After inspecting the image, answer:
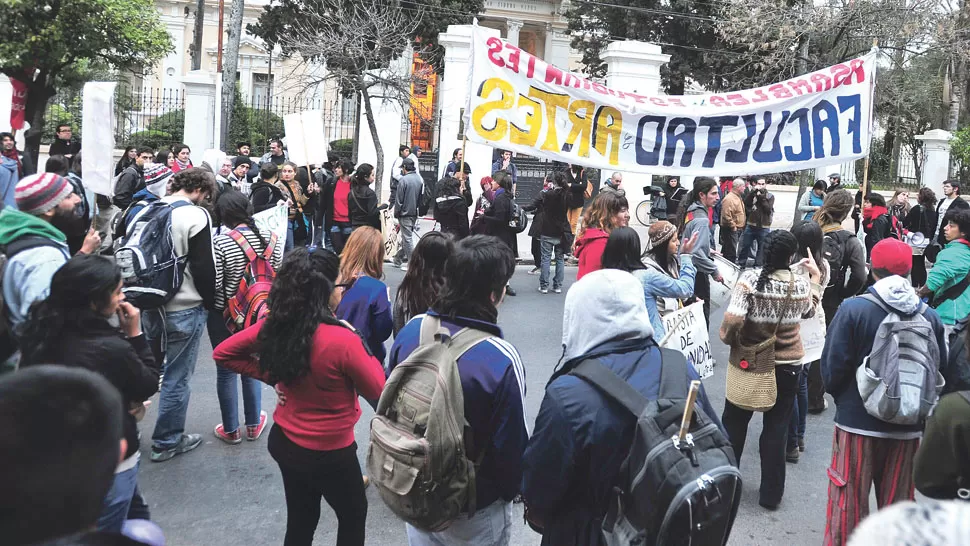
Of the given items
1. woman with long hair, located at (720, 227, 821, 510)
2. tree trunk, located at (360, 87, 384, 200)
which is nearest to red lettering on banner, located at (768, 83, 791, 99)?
woman with long hair, located at (720, 227, 821, 510)

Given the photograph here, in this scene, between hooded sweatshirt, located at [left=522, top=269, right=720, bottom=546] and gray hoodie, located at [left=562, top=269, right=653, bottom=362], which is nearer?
hooded sweatshirt, located at [left=522, top=269, right=720, bottom=546]

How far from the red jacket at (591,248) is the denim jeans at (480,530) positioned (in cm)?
390

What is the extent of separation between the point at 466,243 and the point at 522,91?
14.9 feet

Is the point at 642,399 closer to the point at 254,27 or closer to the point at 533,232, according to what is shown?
the point at 533,232

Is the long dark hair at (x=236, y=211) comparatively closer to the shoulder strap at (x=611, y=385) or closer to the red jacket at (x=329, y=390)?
the red jacket at (x=329, y=390)

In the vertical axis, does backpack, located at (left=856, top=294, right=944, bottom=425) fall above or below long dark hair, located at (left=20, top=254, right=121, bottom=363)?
below

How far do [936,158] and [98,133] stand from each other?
21.7m

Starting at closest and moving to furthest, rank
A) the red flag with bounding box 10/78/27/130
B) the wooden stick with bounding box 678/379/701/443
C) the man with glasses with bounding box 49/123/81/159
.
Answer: the wooden stick with bounding box 678/379/701/443, the man with glasses with bounding box 49/123/81/159, the red flag with bounding box 10/78/27/130

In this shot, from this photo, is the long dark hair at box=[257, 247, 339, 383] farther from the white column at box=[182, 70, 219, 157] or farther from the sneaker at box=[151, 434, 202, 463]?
the white column at box=[182, 70, 219, 157]

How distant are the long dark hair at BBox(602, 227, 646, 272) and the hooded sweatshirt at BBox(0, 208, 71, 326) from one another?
277 centimetres

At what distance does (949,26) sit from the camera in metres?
21.9

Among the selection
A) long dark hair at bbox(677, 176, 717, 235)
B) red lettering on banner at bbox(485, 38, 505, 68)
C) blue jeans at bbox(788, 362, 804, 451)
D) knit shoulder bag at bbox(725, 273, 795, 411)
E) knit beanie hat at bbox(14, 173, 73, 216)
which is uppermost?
red lettering on banner at bbox(485, 38, 505, 68)

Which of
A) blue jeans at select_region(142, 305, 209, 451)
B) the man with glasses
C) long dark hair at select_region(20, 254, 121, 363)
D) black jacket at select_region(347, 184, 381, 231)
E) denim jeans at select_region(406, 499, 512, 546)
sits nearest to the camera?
denim jeans at select_region(406, 499, 512, 546)

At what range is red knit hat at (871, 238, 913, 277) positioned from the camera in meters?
4.34
